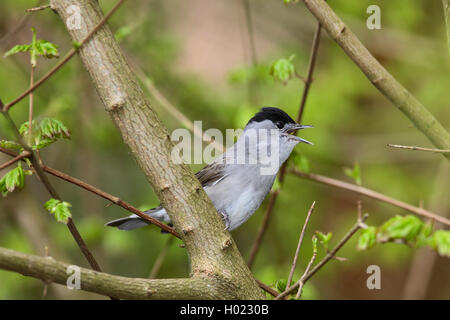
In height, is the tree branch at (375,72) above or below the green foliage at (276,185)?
above

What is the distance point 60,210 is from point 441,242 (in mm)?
1404

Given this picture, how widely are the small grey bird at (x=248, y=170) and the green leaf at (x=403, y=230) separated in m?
1.44

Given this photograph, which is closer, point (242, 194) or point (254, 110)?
point (242, 194)

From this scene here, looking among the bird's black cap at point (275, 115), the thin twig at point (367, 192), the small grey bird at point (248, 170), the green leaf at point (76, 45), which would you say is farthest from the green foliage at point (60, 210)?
the bird's black cap at point (275, 115)

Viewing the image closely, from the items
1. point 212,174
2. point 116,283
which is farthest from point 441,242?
point 212,174

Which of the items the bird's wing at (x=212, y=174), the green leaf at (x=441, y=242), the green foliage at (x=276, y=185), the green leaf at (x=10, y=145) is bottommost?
the green leaf at (x=441, y=242)

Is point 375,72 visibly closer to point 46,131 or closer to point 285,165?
point 285,165

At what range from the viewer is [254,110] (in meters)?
3.80

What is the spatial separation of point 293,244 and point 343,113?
146 cm

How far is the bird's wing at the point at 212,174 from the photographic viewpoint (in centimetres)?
368

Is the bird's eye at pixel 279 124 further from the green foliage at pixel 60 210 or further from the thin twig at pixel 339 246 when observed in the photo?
the green foliage at pixel 60 210

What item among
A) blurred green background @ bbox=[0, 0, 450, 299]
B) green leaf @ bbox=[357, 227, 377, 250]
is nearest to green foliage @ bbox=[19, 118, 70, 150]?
green leaf @ bbox=[357, 227, 377, 250]
